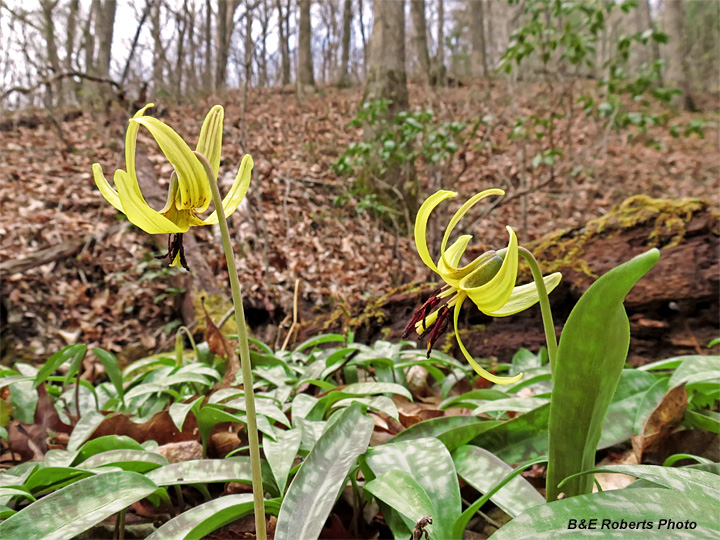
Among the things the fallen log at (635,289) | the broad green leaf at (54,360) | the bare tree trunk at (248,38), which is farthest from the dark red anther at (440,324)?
the bare tree trunk at (248,38)

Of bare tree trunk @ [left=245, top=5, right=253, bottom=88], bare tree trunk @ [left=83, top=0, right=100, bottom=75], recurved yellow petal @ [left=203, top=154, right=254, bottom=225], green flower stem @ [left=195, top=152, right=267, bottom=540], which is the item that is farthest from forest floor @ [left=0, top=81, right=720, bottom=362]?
green flower stem @ [left=195, top=152, right=267, bottom=540]

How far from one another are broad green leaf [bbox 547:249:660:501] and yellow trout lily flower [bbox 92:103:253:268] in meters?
0.61

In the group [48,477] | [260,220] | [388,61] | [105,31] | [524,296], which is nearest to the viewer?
[524,296]

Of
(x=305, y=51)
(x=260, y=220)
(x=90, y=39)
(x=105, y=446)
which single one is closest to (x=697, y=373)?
(x=105, y=446)

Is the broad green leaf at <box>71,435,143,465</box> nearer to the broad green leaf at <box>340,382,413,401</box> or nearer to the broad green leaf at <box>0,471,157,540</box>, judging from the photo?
the broad green leaf at <box>0,471,157,540</box>

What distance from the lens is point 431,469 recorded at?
1.00 meters

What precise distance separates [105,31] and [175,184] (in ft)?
33.8

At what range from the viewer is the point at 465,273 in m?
0.85

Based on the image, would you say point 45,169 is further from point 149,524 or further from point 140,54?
point 149,524

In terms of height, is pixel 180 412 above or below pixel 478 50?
below

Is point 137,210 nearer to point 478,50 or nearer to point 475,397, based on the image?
point 475,397

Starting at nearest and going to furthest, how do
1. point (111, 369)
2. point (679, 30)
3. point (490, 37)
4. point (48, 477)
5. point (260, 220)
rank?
point (48, 477), point (111, 369), point (260, 220), point (679, 30), point (490, 37)

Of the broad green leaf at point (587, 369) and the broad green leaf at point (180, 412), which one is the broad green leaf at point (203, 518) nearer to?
the broad green leaf at point (180, 412)

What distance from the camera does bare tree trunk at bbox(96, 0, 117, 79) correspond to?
28.2 feet
